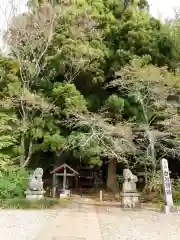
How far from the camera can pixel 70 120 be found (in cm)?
1202

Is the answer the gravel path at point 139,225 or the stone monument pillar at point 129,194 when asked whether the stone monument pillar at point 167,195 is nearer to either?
the gravel path at point 139,225

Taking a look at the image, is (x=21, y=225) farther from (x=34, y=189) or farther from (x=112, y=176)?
(x=112, y=176)

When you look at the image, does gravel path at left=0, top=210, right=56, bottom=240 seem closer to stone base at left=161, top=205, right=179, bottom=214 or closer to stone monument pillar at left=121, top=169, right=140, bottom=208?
stone monument pillar at left=121, top=169, right=140, bottom=208

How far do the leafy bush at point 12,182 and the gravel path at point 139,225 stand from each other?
3.82 m

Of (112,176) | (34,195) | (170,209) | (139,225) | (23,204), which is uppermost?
(112,176)

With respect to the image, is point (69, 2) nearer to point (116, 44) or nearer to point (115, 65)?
point (116, 44)

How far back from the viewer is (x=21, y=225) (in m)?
6.54

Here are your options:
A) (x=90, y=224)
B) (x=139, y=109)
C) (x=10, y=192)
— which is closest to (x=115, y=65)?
(x=139, y=109)

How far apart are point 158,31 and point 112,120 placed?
5.33 metres

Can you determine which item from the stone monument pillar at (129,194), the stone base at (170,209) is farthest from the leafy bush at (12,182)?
the stone base at (170,209)

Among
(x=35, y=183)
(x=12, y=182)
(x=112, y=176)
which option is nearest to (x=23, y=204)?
(x=35, y=183)

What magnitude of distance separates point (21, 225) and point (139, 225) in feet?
9.39

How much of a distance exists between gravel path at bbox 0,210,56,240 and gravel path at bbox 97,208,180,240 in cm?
147

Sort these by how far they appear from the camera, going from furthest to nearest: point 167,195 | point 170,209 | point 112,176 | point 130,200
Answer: point 112,176 < point 130,200 < point 167,195 < point 170,209
